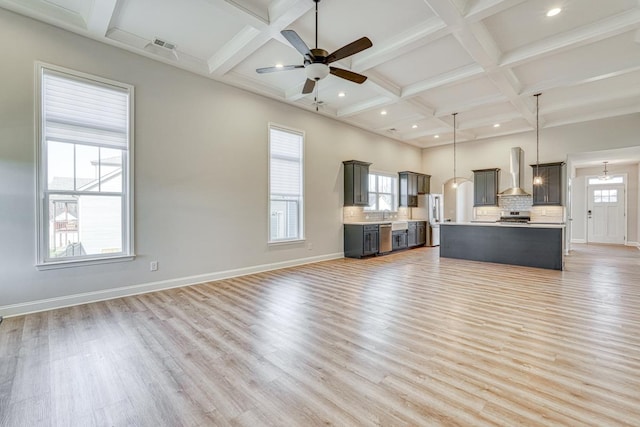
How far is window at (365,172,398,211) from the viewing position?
28.0ft

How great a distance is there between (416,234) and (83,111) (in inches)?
335

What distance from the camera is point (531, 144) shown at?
27.0 feet

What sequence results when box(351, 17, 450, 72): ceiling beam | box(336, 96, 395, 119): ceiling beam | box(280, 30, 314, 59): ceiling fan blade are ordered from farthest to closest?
box(336, 96, 395, 119): ceiling beam
box(351, 17, 450, 72): ceiling beam
box(280, 30, 314, 59): ceiling fan blade

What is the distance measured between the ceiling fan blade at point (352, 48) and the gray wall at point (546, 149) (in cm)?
754

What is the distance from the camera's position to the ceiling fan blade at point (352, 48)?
2.88m

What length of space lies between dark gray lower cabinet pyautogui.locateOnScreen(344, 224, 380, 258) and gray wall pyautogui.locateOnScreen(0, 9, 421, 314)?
0.67 metres

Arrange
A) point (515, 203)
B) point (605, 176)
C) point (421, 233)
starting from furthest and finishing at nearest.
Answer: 1. point (605, 176)
2. point (421, 233)
3. point (515, 203)

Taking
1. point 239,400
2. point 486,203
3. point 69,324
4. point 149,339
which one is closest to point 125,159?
point 69,324

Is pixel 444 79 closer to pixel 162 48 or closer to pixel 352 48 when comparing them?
pixel 352 48

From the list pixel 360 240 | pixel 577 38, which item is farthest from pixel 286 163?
pixel 577 38

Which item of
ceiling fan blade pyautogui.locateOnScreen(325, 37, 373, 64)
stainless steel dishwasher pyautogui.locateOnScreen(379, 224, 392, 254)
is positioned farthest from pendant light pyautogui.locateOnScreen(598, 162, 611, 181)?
ceiling fan blade pyautogui.locateOnScreen(325, 37, 373, 64)

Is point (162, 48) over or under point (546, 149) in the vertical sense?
over

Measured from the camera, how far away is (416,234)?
9383mm

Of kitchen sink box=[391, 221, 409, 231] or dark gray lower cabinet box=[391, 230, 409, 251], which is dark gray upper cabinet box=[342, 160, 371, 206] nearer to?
kitchen sink box=[391, 221, 409, 231]
